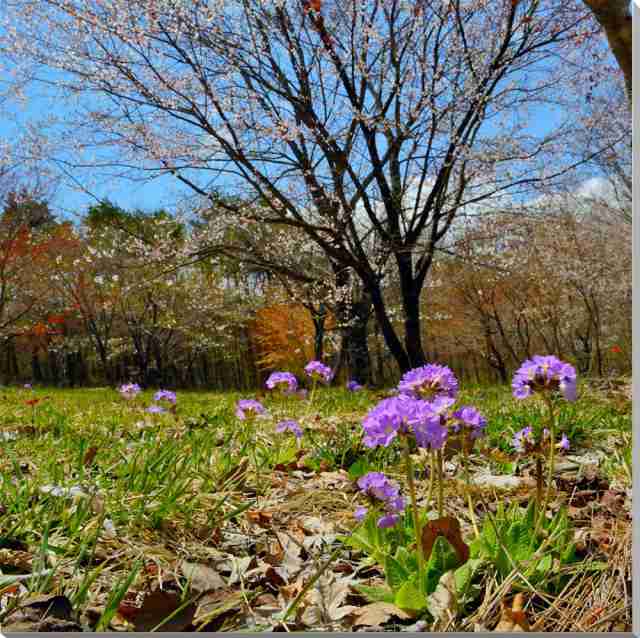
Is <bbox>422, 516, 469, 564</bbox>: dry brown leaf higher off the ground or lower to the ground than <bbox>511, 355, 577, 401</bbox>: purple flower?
lower

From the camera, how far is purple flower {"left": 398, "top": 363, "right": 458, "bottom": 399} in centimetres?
71

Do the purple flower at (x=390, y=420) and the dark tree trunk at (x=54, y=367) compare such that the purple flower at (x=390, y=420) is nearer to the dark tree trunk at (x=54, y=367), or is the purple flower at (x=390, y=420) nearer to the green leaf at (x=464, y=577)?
the green leaf at (x=464, y=577)

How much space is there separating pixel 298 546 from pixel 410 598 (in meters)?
0.26

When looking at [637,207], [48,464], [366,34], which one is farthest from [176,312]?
[637,207]

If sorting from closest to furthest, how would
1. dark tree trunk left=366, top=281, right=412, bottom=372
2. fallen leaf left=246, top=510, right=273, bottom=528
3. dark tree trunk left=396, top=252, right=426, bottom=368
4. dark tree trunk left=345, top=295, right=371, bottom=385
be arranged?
fallen leaf left=246, top=510, right=273, bottom=528
dark tree trunk left=396, top=252, right=426, bottom=368
dark tree trunk left=366, top=281, right=412, bottom=372
dark tree trunk left=345, top=295, right=371, bottom=385

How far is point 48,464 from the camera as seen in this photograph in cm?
118

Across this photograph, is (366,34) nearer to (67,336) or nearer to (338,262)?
(338,262)

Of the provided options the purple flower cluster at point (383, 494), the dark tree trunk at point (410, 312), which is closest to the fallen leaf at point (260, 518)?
the purple flower cluster at point (383, 494)

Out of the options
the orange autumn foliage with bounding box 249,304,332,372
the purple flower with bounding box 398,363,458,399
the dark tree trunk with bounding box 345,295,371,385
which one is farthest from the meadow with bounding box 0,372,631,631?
the dark tree trunk with bounding box 345,295,371,385

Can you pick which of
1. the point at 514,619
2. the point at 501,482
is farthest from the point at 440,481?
the point at 501,482

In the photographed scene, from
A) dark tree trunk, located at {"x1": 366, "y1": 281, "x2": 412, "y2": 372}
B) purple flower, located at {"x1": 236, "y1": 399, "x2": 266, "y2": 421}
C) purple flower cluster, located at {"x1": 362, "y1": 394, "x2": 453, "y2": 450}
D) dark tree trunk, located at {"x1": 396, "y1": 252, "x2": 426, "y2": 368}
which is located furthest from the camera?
dark tree trunk, located at {"x1": 366, "y1": 281, "x2": 412, "y2": 372}

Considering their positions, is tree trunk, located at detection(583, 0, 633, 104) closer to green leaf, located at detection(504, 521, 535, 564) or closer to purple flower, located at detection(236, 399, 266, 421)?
green leaf, located at detection(504, 521, 535, 564)

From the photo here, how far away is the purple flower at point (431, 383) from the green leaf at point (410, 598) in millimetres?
238

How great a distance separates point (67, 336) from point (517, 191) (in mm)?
3367
